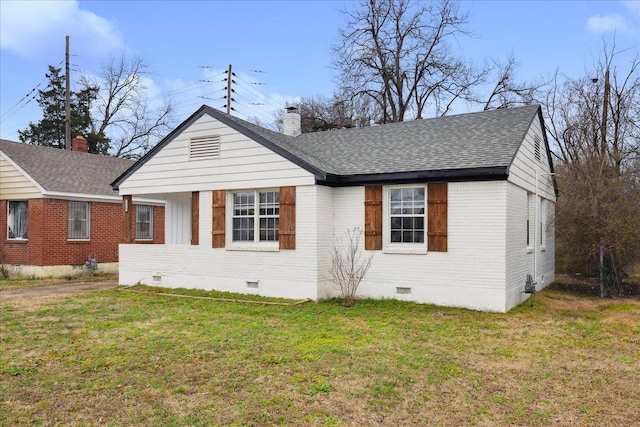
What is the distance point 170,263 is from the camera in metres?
13.5

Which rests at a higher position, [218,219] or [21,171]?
[21,171]

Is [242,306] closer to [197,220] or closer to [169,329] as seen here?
[169,329]

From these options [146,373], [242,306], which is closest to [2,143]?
[242,306]

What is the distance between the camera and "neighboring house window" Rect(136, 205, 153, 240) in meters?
20.0

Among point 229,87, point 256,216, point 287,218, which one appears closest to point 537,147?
point 287,218

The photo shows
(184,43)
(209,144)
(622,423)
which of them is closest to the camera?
(622,423)

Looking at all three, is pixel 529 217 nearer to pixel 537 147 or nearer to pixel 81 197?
pixel 537 147

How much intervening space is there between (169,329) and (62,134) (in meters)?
32.7

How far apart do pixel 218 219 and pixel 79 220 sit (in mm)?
8302

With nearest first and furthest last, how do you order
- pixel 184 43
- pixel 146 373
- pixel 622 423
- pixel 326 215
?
pixel 622 423
pixel 146 373
pixel 326 215
pixel 184 43

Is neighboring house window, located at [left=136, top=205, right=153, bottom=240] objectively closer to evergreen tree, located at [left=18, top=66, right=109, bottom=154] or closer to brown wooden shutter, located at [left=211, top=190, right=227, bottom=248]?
brown wooden shutter, located at [left=211, top=190, right=227, bottom=248]

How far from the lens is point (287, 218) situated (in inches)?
459

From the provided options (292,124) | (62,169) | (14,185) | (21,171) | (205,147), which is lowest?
(14,185)

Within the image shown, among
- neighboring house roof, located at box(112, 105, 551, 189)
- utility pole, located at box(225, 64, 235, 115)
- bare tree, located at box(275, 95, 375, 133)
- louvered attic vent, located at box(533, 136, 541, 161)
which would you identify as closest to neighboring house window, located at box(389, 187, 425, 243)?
neighboring house roof, located at box(112, 105, 551, 189)
